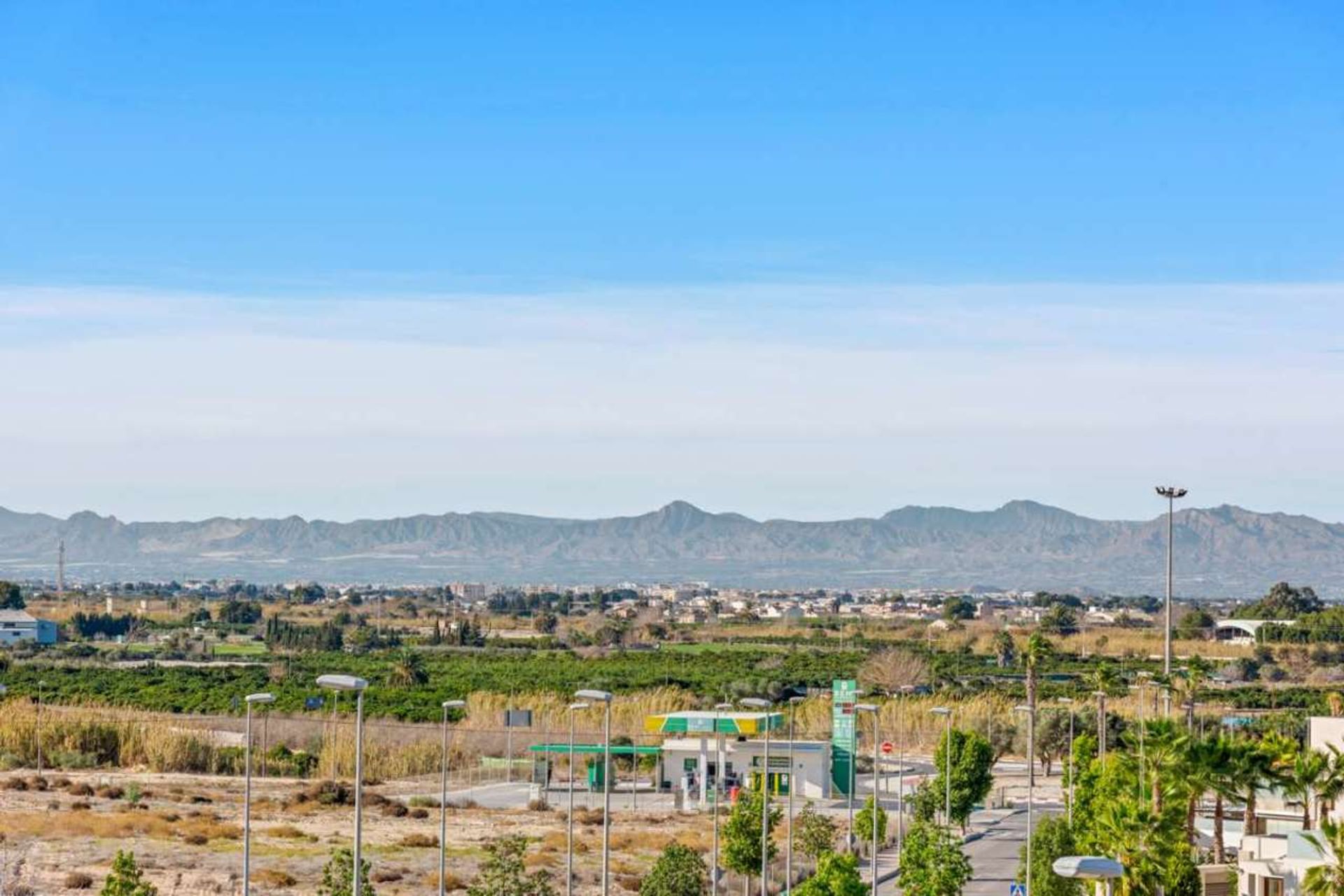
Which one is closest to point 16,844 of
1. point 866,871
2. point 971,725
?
point 866,871

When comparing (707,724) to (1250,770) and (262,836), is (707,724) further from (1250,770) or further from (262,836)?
(1250,770)

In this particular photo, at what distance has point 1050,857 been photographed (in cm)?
5344

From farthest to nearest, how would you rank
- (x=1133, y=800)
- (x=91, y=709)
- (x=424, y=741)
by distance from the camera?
(x=91, y=709) < (x=424, y=741) < (x=1133, y=800)

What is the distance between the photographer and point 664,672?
482 feet

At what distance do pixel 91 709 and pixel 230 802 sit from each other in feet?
100

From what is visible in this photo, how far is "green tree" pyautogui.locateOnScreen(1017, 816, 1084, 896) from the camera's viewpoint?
5234cm

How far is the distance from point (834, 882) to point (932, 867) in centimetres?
644

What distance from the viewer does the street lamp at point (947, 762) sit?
61.8 m

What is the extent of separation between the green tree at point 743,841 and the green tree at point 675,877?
503cm

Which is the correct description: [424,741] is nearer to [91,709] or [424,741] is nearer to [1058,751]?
A: [91,709]

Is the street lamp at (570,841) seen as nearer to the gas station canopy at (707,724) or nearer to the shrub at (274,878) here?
the shrub at (274,878)

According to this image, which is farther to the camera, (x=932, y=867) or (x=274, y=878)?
(x=274, y=878)

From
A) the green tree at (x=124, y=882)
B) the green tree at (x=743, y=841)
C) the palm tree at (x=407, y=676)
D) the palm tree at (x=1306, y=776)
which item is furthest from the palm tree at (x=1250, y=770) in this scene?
the palm tree at (x=407, y=676)

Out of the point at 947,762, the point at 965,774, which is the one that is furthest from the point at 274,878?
the point at 965,774
